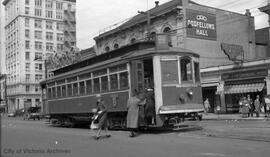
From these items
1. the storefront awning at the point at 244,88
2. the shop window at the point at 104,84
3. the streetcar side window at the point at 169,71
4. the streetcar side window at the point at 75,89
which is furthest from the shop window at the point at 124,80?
the storefront awning at the point at 244,88

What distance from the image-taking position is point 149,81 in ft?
53.4

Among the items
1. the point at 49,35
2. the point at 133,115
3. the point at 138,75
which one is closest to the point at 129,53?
the point at 138,75

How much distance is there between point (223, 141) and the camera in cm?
1162


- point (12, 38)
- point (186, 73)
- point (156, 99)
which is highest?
point (12, 38)

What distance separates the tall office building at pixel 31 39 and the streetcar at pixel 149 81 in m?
80.8

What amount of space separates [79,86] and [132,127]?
672cm

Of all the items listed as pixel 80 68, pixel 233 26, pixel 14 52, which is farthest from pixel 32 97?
pixel 80 68

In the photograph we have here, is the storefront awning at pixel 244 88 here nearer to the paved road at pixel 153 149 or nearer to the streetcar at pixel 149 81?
the streetcar at pixel 149 81

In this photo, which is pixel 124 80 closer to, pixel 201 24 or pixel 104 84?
pixel 104 84

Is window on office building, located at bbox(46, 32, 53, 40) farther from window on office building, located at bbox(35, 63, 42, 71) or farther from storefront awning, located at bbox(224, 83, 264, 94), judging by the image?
storefront awning, located at bbox(224, 83, 264, 94)

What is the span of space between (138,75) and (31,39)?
297 feet

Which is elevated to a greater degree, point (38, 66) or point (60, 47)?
point (60, 47)

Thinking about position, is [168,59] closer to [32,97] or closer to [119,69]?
[119,69]

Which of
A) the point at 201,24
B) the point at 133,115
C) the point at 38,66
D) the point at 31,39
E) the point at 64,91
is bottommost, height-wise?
the point at 133,115
